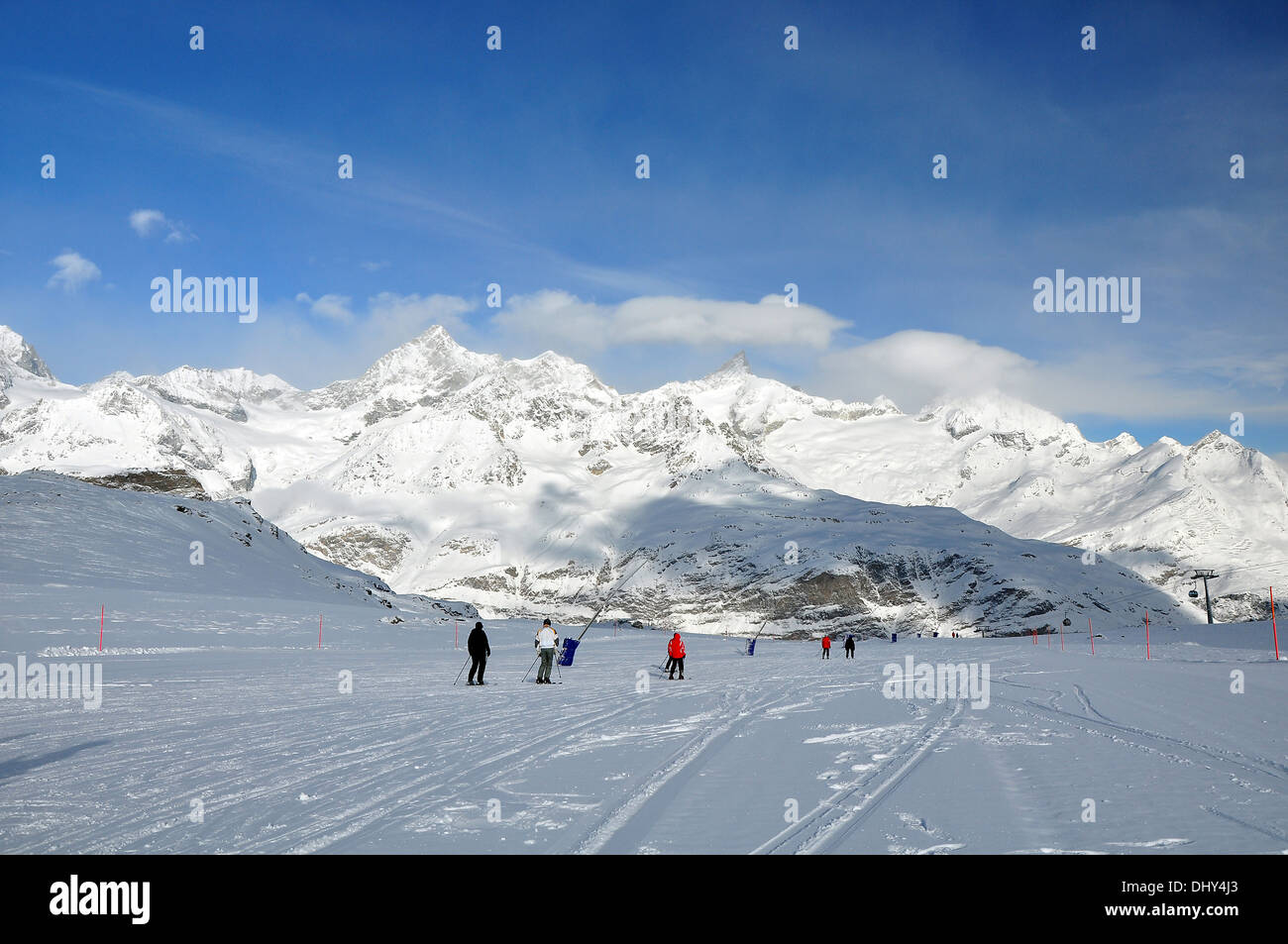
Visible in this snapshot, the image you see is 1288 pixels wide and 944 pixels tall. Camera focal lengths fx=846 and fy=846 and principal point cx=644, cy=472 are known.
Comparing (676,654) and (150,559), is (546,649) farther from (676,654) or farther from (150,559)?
(150,559)

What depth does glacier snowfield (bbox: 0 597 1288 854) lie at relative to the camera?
295 inches

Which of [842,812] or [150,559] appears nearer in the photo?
[842,812]

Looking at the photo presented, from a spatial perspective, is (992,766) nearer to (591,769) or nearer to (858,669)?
(591,769)

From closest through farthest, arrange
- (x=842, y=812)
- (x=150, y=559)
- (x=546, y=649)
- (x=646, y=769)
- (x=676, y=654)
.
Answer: (x=842, y=812) < (x=646, y=769) < (x=546, y=649) < (x=676, y=654) < (x=150, y=559)

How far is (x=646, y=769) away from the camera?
1065 centimetres

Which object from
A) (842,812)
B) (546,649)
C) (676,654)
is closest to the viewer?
(842,812)

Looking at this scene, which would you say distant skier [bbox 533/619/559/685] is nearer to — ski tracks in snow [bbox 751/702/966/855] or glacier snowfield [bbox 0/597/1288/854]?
glacier snowfield [bbox 0/597/1288/854]

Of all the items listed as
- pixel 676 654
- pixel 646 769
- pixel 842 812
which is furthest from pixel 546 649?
pixel 842 812

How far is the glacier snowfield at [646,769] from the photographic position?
7480 millimetres

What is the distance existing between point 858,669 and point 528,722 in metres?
20.4

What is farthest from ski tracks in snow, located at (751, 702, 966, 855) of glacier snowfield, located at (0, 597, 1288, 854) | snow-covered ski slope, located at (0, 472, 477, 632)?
snow-covered ski slope, located at (0, 472, 477, 632)

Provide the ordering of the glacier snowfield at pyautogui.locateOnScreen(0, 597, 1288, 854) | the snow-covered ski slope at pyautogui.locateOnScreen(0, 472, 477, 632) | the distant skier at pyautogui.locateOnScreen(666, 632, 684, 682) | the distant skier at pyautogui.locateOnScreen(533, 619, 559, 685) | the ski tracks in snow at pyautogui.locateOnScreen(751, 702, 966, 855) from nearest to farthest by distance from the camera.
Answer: the ski tracks in snow at pyautogui.locateOnScreen(751, 702, 966, 855) → the glacier snowfield at pyautogui.locateOnScreen(0, 597, 1288, 854) → the distant skier at pyautogui.locateOnScreen(533, 619, 559, 685) → the distant skier at pyautogui.locateOnScreen(666, 632, 684, 682) → the snow-covered ski slope at pyautogui.locateOnScreen(0, 472, 477, 632)

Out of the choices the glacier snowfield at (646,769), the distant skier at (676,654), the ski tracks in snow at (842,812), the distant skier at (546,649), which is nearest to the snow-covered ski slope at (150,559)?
the distant skier at (546,649)
